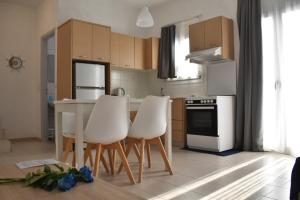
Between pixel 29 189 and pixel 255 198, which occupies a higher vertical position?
pixel 29 189

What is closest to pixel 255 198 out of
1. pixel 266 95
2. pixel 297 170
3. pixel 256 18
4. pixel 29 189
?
pixel 297 170

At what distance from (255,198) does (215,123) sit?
1993mm

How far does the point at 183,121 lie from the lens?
4473 mm

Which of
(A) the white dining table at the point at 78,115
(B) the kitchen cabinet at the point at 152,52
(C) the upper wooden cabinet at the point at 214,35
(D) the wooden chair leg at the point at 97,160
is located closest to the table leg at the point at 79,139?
(A) the white dining table at the point at 78,115

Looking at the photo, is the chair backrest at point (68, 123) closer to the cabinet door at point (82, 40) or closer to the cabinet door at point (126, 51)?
the cabinet door at point (82, 40)

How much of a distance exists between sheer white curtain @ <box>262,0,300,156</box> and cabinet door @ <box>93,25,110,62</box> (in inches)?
107

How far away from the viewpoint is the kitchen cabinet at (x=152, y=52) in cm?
547

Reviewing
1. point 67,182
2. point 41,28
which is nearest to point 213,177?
point 67,182

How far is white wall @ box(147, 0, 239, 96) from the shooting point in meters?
4.55

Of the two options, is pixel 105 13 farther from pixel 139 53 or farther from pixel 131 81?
pixel 131 81

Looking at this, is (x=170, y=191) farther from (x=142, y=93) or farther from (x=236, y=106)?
(x=142, y=93)

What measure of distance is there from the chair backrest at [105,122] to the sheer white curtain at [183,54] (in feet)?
10.1

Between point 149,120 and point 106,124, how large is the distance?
500 millimetres

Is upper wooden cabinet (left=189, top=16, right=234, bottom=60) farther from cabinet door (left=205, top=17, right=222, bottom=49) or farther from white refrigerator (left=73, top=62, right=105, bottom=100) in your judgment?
white refrigerator (left=73, top=62, right=105, bottom=100)
